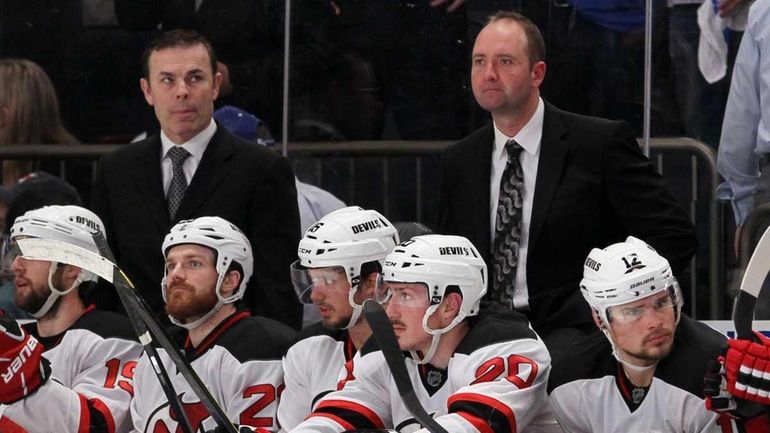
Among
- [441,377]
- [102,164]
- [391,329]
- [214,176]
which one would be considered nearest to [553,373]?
[441,377]

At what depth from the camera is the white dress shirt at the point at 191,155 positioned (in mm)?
5508

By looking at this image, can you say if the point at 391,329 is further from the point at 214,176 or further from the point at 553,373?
the point at 214,176

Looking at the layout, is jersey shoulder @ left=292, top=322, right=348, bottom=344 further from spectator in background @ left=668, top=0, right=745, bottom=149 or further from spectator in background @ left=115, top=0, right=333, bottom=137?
spectator in background @ left=668, top=0, right=745, bottom=149

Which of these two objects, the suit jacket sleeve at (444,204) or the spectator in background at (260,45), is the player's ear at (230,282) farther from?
the spectator in background at (260,45)

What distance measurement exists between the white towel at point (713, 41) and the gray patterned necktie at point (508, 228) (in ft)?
2.59

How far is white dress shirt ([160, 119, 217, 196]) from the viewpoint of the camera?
5508 mm

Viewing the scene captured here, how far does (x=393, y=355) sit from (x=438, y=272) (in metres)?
0.38

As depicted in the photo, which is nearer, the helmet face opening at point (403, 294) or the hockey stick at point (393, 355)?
the hockey stick at point (393, 355)

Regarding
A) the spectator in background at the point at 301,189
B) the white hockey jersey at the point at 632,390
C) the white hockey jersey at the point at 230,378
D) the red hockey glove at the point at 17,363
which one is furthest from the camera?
the spectator in background at the point at 301,189

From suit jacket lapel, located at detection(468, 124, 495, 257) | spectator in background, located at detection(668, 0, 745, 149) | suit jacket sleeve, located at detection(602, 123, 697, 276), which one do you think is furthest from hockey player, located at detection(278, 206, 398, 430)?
spectator in background, located at detection(668, 0, 745, 149)

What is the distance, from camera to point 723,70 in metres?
5.57

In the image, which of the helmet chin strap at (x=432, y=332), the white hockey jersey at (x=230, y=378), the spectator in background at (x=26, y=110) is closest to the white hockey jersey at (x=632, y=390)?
the helmet chin strap at (x=432, y=332)

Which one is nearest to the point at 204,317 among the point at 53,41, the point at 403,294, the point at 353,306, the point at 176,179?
the point at 353,306

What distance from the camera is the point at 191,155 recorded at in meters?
5.52
